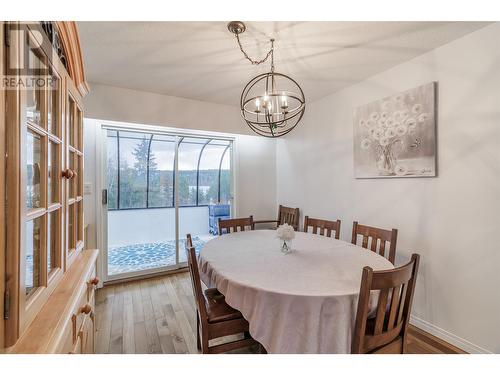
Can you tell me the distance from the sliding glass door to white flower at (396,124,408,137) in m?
A: 2.48

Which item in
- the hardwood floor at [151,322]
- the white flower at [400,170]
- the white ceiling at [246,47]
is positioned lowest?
the hardwood floor at [151,322]

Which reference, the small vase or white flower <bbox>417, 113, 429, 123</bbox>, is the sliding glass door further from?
white flower <bbox>417, 113, 429, 123</bbox>

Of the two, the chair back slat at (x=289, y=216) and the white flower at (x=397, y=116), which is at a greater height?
the white flower at (x=397, y=116)

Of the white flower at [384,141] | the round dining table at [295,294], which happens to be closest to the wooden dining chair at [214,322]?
the round dining table at [295,294]

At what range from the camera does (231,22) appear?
158 cm

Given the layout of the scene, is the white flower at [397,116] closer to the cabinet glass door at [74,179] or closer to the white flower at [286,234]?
the white flower at [286,234]

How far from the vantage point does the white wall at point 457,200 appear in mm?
1633

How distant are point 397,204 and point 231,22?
2163 millimetres

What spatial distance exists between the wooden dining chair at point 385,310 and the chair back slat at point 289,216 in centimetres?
223

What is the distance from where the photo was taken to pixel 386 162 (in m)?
2.28

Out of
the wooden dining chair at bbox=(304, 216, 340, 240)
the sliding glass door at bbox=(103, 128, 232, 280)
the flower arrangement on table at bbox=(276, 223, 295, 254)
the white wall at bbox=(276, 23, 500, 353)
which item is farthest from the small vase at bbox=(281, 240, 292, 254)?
the sliding glass door at bbox=(103, 128, 232, 280)

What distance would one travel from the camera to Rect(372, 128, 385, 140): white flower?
2.30 m

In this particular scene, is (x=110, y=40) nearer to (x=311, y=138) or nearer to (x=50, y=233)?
(x=50, y=233)

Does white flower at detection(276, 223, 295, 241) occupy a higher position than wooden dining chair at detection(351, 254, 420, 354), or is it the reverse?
white flower at detection(276, 223, 295, 241)
